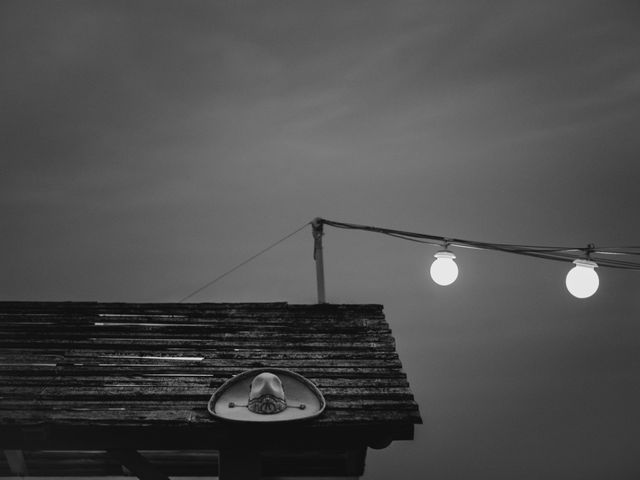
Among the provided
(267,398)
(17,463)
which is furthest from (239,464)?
(17,463)

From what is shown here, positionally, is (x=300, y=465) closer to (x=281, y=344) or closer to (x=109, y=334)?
(x=281, y=344)

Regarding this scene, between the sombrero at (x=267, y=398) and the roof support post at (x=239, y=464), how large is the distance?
355mm

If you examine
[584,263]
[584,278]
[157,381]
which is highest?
[584,263]

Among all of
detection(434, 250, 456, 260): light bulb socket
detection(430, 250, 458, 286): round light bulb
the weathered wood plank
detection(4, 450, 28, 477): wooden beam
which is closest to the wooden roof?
the weathered wood plank

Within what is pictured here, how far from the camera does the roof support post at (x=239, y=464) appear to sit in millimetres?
5195

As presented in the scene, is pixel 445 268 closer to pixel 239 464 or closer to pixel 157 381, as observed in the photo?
pixel 239 464

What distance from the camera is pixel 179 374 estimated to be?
235 inches

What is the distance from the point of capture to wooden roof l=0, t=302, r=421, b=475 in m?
5.18

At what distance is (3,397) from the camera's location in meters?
5.55

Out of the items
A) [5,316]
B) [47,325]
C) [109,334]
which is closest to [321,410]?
[109,334]

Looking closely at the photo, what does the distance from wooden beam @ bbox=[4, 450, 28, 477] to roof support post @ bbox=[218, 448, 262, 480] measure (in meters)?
3.21

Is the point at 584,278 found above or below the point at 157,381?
above

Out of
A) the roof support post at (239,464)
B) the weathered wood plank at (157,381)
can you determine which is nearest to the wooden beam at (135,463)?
the roof support post at (239,464)

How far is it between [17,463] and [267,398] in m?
3.85
